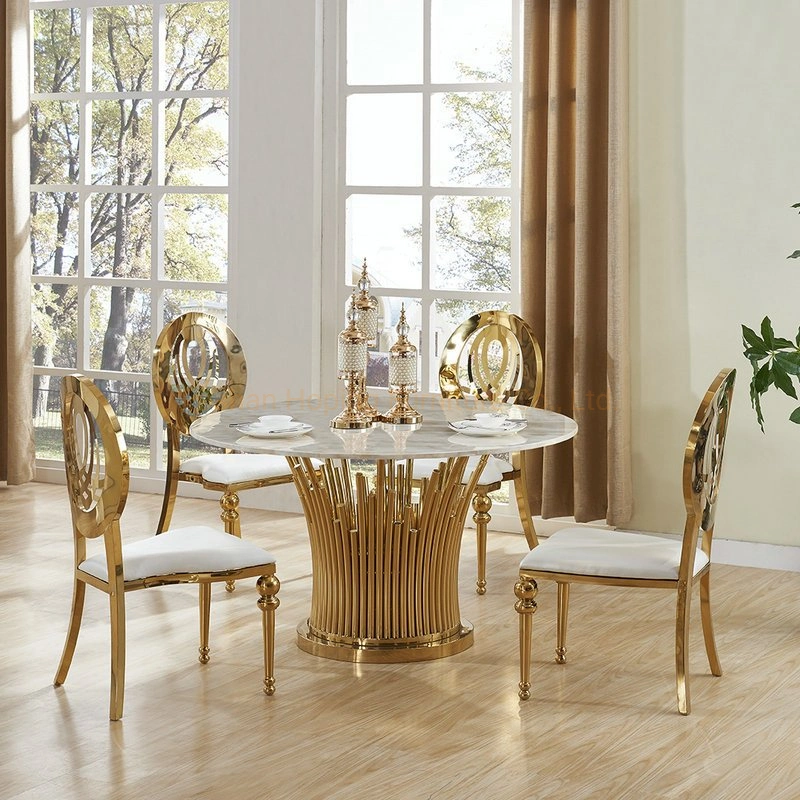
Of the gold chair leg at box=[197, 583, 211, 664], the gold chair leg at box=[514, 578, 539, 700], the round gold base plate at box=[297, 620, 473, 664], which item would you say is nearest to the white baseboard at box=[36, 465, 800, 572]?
the round gold base plate at box=[297, 620, 473, 664]

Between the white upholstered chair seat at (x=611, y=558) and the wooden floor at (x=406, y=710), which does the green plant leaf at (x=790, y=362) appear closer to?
the white upholstered chair seat at (x=611, y=558)

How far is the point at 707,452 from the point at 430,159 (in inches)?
101

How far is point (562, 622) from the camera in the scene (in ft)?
12.2

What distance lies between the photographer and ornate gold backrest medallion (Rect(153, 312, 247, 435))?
4.57 m

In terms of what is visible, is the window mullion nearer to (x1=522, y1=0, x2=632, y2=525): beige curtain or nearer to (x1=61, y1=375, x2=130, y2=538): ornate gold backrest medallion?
(x1=522, y1=0, x2=632, y2=525): beige curtain

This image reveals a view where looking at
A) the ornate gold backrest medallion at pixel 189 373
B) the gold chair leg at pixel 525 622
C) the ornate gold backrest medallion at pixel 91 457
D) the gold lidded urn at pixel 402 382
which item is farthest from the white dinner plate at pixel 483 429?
the ornate gold backrest medallion at pixel 189 373

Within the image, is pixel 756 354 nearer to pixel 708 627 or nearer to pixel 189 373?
pixel 708 627

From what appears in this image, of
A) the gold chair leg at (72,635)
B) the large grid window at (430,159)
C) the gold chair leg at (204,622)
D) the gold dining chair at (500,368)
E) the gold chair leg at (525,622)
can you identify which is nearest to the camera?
the gold chair leg at (525,622)

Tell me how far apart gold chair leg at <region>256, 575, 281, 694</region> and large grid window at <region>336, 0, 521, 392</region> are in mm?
2333

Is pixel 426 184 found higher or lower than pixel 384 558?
higher

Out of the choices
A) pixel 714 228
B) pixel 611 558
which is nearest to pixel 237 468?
pixel 611 558

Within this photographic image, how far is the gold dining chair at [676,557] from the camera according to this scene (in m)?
3.26

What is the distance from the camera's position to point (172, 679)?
3.59 metres

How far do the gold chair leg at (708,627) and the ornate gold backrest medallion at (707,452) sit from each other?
0.69 feet
